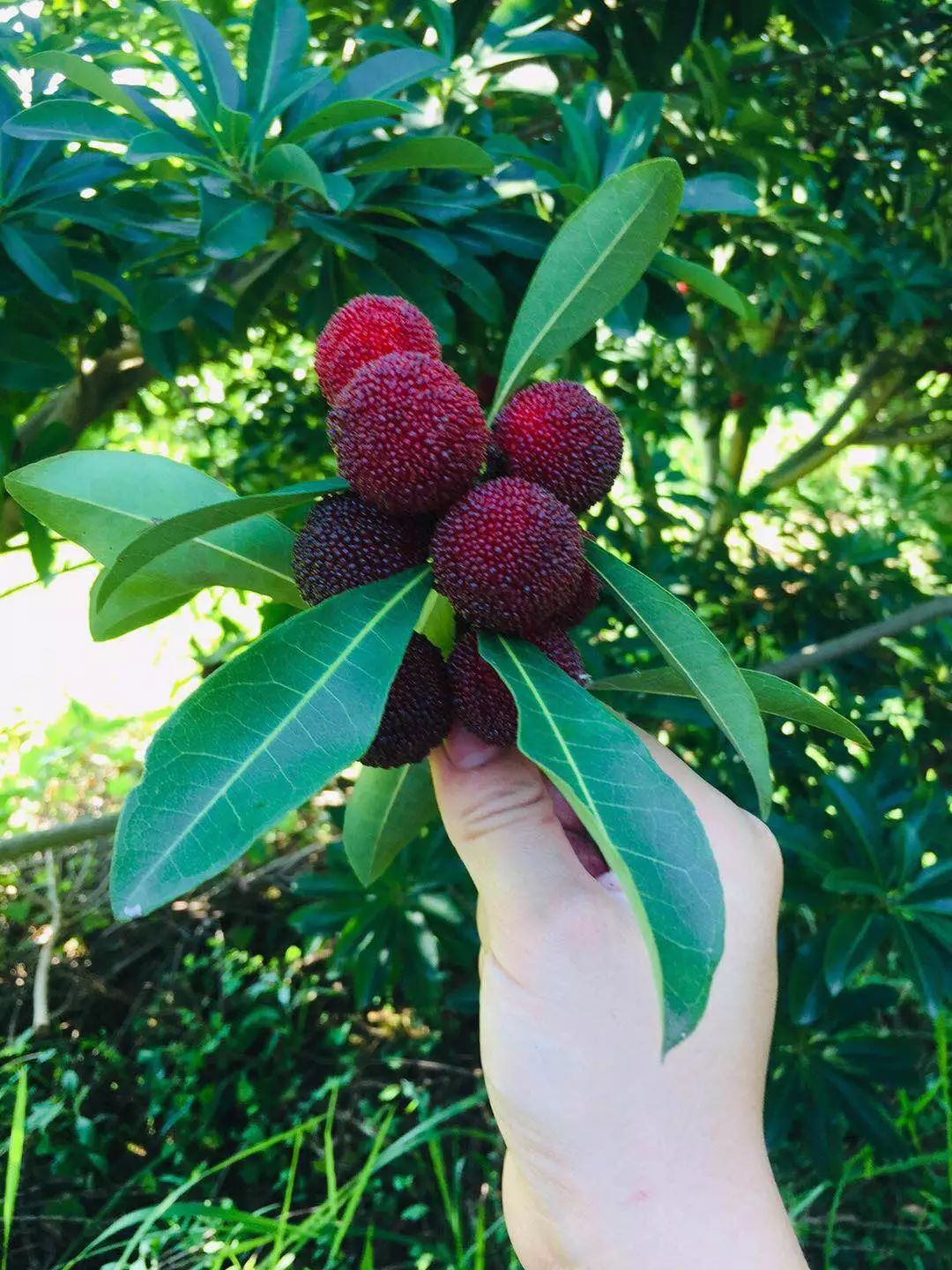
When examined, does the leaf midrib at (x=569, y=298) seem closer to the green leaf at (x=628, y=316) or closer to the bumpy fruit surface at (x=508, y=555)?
the bumpy fruit surface at (x=508, y=555)

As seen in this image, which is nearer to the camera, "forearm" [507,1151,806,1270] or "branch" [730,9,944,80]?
"forearm" [507,1151,806,1270]

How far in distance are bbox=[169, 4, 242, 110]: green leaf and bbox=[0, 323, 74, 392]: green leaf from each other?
349mm

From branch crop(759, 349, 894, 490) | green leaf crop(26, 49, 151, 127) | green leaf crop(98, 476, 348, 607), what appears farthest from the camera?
branch crop(759, 349, 894, 490)

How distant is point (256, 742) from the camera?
1.85 ft

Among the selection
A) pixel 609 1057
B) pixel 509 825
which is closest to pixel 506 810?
pixel 509 825

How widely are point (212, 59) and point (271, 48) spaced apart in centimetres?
6

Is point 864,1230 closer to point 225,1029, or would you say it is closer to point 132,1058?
point 225,1029

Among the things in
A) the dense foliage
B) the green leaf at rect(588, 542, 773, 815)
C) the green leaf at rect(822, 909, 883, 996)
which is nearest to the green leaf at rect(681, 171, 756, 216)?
the dense foliage

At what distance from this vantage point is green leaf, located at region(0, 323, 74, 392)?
1.07 meters

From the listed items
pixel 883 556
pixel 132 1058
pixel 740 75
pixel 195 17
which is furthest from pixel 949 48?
pixel 132 1058

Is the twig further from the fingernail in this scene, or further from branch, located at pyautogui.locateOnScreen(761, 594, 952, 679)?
branch, located at pyautogui.locateOnScreen(761, 594, 952, 679)

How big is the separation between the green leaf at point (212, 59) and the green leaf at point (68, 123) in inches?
4.1

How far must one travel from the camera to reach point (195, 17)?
36.4 inches

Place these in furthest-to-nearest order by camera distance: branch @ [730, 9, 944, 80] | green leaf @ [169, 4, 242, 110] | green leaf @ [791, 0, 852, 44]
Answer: branch @ [730, 9, 944, 80], green leaf @ [791, 0, 852, 44], green leaf @ [169, 4, 242, 110]
